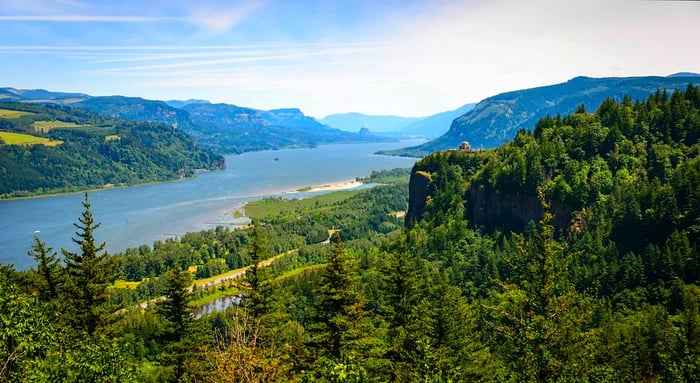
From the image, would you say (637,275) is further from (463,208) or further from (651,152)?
A: (463,208)

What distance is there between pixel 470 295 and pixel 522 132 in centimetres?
3566

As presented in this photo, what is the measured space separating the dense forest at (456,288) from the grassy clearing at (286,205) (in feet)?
83.8

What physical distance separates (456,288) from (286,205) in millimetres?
122244

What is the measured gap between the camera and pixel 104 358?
13.7 metres

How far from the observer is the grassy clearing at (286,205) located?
142 meters

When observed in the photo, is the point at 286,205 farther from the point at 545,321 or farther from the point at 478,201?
the point at 545,321

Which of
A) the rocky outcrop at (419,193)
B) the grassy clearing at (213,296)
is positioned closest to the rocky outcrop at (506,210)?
the rocky outcrop at (419,193)

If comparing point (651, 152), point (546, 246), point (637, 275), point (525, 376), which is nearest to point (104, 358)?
point (525, 376)

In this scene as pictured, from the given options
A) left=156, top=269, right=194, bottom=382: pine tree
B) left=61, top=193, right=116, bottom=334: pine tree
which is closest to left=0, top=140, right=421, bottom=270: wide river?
left=61, top=193, right=116, bottom=334: pine tree

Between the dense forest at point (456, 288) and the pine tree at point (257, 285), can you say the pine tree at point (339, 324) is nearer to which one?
the dense forest at point (456, 288)

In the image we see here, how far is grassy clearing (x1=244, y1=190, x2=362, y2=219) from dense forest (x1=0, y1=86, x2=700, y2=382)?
25.5 m

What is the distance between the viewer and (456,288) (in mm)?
33969

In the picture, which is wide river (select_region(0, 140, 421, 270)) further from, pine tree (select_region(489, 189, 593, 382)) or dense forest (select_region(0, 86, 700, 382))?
pine tree (select_region(489, 189, 593, 382))

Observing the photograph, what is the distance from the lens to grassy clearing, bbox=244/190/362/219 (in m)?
142
